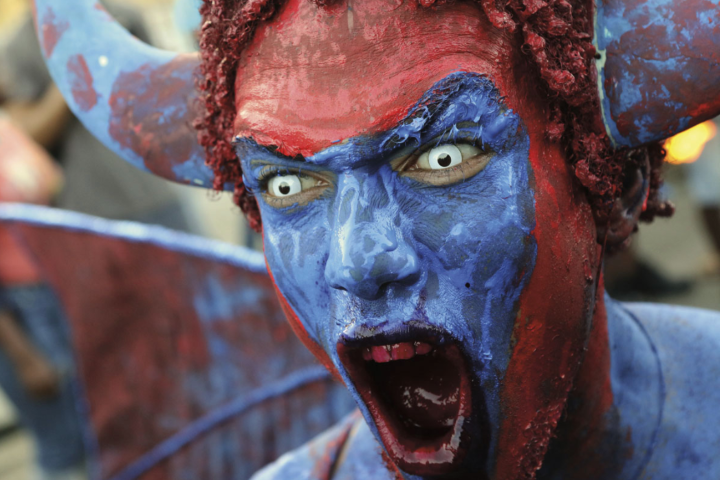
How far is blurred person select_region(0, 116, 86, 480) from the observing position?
11.8 ft

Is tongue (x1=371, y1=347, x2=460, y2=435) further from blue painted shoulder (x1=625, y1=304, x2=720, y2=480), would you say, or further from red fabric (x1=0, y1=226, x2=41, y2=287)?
red fabric (x1=0, y1=226, x2=41, y2=287)

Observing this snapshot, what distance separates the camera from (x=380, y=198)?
119 cm

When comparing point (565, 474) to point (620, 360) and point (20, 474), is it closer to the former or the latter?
point (620, 360)

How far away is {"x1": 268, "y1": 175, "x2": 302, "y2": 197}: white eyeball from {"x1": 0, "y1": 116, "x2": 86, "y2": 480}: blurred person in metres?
2.60

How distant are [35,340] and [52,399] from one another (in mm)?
338

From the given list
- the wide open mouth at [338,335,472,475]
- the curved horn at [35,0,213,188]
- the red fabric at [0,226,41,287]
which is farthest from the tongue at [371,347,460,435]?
the red fabric at [0,226,41,287]

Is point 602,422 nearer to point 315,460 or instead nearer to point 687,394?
point 687,394

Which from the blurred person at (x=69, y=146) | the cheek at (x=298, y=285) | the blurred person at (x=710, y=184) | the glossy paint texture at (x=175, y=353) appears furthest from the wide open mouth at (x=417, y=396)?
the blurred person at (x=710, y=184)

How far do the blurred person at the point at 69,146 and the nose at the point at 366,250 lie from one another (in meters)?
3.03

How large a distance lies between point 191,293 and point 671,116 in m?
2.06

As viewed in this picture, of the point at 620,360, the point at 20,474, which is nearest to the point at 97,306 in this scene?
the point at 620,360

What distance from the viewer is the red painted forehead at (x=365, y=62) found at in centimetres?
117

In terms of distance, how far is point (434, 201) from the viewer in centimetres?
119

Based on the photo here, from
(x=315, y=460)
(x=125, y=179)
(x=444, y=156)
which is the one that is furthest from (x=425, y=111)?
(x=125, y=179)
